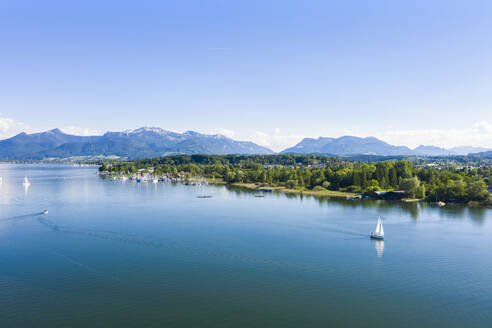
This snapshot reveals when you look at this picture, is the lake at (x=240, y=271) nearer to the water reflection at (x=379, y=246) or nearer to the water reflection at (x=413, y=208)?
the water reflection at (x=379, y=246)

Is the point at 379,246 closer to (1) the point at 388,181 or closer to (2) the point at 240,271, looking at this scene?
(2) the point at 240,271

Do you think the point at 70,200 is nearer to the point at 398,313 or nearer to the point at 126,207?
the point at 126,207

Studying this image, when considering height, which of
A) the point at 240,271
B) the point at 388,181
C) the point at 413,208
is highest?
the point at 388,181

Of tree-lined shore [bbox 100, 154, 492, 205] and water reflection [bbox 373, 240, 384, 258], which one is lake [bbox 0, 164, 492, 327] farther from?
tree-lined shore [bbox 100, 154, 492, 205]

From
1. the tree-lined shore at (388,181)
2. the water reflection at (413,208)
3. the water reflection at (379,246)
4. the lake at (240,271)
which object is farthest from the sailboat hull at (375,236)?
the tree-lined shore at (388,181)

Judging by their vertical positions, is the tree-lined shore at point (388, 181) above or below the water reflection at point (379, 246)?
above

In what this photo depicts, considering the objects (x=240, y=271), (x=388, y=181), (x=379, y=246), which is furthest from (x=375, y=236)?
(x=388, y=181)

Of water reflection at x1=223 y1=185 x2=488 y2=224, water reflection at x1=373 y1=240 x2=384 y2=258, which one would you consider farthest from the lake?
water reflection at x1=223 y1=185 x2=488 y2=224

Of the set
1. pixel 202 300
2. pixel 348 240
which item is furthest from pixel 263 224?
Answer: pixel 202 300
